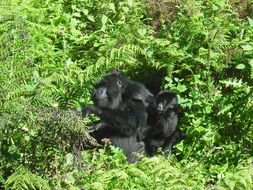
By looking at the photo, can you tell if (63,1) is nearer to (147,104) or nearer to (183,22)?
(183,22)

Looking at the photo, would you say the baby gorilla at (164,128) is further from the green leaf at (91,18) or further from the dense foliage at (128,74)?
the green leaf at (91,18)

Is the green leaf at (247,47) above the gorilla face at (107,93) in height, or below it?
above

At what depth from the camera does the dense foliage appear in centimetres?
506

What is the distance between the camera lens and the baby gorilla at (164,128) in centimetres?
717

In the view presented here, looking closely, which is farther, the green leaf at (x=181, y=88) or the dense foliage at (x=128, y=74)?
the green leaf at (x=181, y=88)

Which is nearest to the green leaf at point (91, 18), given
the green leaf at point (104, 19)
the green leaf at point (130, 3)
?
the green leaf at point (104, 19)

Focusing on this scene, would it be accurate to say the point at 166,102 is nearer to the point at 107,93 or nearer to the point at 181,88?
the point at 181,88

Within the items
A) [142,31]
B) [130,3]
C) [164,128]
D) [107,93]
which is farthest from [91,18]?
[164,128]

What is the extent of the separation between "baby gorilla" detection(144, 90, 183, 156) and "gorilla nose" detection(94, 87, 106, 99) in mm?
651

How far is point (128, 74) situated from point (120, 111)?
1401mm

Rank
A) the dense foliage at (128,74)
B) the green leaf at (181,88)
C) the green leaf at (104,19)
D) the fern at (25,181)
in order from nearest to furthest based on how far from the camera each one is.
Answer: the fern at (25,181), the dense foliage at (128,74), the green leaf at (181,88), the green leaf at (104,19)

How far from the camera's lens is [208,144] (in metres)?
6.93

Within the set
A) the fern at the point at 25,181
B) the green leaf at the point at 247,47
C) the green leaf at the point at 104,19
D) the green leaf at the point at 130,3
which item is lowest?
the fern at the point at 25,181

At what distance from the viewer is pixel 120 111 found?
6.88m
